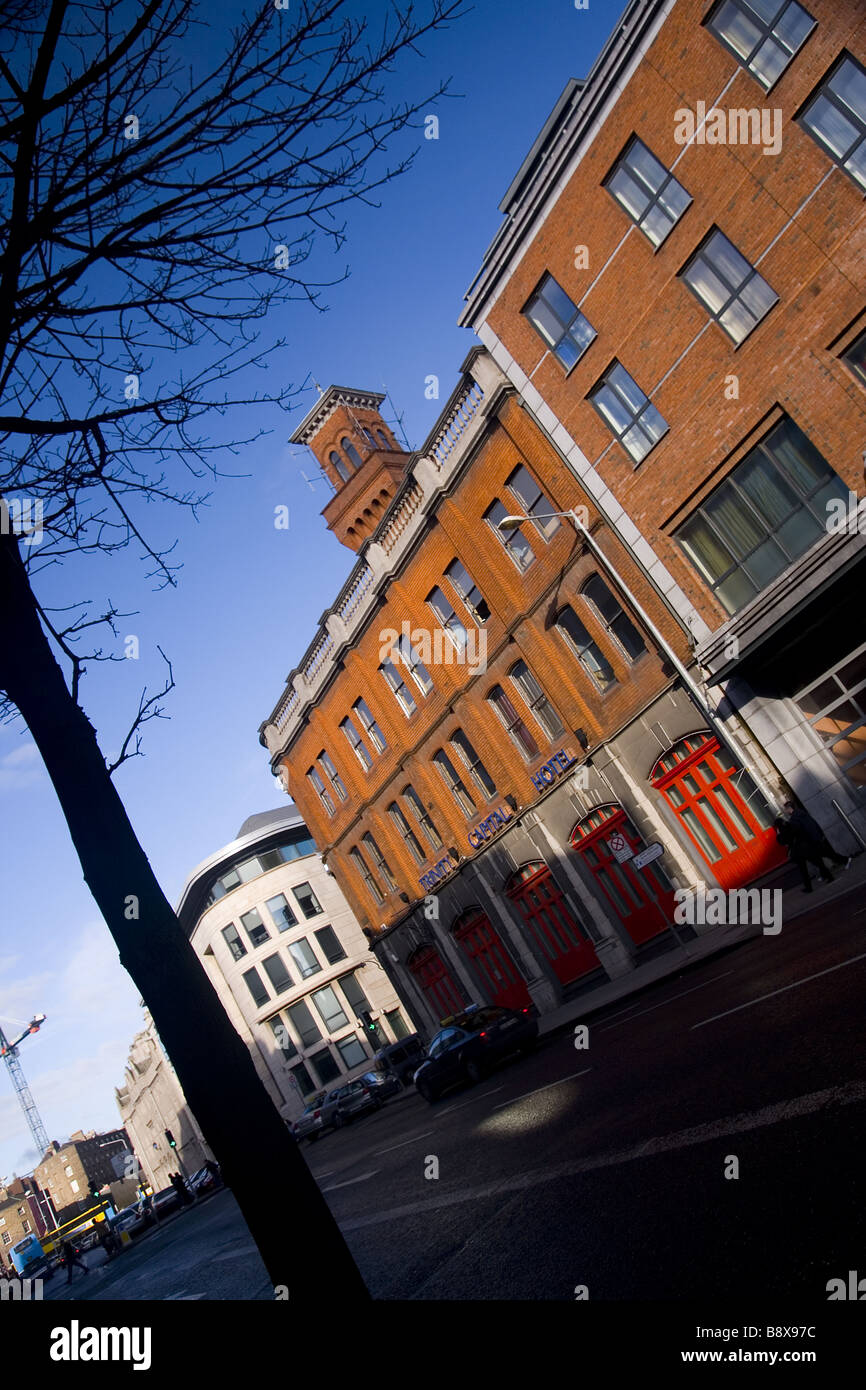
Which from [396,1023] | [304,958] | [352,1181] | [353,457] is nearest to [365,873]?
[304,958]

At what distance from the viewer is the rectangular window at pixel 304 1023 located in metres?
48.9

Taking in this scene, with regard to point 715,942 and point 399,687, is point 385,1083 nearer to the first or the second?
point 399,687

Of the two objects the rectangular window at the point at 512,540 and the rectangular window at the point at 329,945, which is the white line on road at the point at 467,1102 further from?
the rectangular window at the point at 329,945

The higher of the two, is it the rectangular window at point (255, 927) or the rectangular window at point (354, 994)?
the rectangular window at point (255, 927)

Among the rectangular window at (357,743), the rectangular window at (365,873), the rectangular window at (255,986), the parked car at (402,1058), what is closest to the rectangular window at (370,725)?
the rectangular window at (357,743)

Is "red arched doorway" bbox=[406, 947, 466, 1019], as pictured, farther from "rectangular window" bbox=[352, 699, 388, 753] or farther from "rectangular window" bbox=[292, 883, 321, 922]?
"rectangular window" bbox=[292, 883, 321, 922]

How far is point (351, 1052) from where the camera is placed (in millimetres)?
48688

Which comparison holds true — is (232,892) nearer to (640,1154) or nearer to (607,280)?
(607,280)

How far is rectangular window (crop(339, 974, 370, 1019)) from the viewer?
49844 millimetres

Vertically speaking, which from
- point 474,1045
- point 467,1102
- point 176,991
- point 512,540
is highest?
point 512,540

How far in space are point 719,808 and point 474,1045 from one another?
7.62 m

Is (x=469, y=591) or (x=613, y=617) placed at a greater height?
(x=469, y=591)

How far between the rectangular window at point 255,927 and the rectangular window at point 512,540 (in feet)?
111
